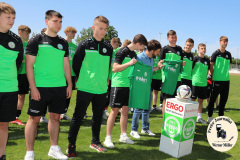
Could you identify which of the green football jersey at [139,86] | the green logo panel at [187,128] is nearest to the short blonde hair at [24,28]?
the green football jersey at [139,86]

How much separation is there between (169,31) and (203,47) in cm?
167

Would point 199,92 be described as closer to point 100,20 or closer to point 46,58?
point 100,20

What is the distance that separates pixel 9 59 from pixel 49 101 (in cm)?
86

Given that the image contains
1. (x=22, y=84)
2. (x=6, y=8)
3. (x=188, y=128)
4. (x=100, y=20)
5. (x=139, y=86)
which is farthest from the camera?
(x=22, y=84)

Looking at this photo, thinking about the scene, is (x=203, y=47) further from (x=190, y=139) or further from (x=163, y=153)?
(x=163, y=153)

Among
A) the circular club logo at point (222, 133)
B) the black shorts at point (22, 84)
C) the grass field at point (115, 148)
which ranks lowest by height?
the grass field at point (115, 148)

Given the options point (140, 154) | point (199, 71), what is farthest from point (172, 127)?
point (199, 71)

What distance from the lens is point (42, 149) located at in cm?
394

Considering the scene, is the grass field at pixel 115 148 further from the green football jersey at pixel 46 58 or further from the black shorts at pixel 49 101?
the green football jersey at pixel 46 58

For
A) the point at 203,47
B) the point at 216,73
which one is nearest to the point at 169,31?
the point at 203,47

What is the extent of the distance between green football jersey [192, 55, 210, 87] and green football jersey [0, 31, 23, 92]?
521cm

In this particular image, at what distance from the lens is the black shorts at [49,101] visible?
10.5 ft

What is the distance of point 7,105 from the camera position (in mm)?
2951

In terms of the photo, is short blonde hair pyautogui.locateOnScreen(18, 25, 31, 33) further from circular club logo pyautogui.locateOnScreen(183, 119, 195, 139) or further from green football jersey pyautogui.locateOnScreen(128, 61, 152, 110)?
circular club logo pyautogui.locateOnScreen(183, 119, 195, 139)
